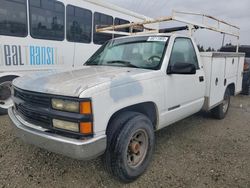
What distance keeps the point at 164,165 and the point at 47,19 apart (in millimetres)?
4750

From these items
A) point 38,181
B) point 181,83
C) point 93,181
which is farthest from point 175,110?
point 38,181

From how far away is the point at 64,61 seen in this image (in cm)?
676

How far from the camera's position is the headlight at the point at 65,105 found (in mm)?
2330

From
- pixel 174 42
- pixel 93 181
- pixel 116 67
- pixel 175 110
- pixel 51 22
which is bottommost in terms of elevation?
pixel 93 181

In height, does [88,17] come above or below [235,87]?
above

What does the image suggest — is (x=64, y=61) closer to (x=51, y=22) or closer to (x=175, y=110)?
(x=51, y=22)

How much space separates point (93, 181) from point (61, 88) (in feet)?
A: 4.13

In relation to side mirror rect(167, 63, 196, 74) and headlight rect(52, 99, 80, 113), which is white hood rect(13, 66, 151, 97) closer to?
headlight rect(52, 99, 80, 113)

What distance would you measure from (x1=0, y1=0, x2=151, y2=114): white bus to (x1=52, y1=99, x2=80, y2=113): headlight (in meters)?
2.25

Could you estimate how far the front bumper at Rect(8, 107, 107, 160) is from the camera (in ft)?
7.62

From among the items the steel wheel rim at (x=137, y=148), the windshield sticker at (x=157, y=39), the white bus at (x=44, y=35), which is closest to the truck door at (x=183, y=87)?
the windshield sticker at (x=157, y=39)

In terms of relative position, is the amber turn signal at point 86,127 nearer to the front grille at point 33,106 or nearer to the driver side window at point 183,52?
the front grille at point 33,106

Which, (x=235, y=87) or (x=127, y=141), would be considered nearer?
(x=127, y=141)

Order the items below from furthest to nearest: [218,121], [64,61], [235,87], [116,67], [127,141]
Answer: [64,61], [235,87], [218,121], [116,67], [127,141]
